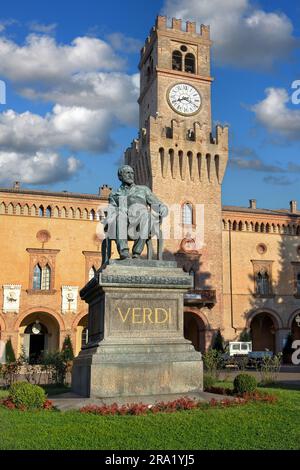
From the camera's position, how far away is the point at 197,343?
133 feet

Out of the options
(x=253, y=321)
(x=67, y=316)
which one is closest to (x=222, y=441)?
(x=67, y=316)

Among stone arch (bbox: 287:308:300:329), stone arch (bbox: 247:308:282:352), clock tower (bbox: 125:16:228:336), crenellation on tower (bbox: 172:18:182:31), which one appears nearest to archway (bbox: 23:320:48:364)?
clock tower (bbox: 125:16:228:336)

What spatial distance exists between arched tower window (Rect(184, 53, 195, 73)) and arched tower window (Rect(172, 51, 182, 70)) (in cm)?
51

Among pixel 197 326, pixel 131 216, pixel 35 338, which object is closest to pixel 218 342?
pixel 197 326

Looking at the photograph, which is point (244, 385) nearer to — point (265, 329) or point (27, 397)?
point (27, 397)

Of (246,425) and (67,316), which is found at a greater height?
(67,316)

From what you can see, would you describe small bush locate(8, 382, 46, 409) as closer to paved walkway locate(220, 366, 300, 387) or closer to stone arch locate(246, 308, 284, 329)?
paved walkway locate(220, 366, 300, 387)

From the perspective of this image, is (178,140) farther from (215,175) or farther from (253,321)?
(253,321)

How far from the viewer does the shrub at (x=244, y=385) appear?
35.4ft

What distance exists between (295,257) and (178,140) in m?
14.3

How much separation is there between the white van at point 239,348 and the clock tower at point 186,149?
2109 millimetres

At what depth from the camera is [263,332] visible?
45.0 meters

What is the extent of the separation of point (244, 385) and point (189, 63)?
38583 millimetres

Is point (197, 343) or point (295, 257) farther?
point (295, 257)
